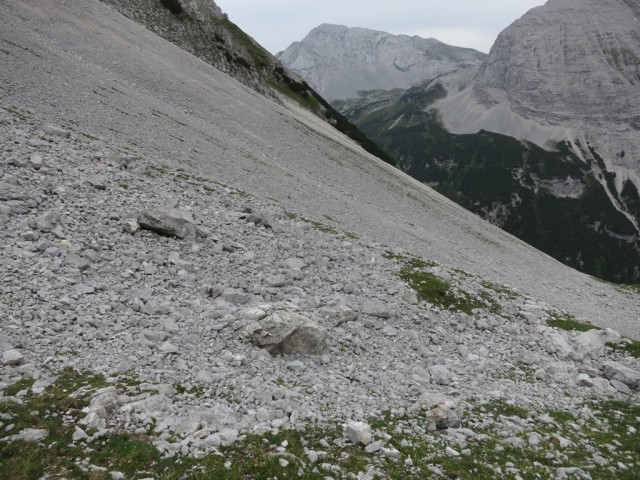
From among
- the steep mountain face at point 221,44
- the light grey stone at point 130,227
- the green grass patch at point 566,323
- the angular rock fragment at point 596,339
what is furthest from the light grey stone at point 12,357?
the steep mountain face at point 221,44

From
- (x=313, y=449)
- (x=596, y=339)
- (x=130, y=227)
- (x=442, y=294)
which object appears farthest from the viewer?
(x=442, y=294)

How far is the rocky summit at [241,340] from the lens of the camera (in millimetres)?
10344

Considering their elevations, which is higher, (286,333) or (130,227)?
(286,333)

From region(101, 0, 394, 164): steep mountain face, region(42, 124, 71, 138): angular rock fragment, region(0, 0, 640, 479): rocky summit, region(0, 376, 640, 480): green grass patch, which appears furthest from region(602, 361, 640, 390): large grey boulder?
region(101, 0, 394, 164): steep mountain face

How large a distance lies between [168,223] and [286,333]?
8.78m

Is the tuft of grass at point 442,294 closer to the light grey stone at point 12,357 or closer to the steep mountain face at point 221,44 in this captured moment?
the light grey stone at point 12,357

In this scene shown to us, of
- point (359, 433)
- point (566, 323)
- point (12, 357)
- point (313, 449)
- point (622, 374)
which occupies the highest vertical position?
point (566, 323)

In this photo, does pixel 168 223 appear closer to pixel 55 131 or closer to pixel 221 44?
pixel 55 131

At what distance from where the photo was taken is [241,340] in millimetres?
14945

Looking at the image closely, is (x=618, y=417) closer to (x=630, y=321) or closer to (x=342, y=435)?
(x=342, y=435)

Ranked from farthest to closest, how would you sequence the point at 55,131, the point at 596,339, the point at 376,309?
the point at 55,131, the point at 596,339, the point at 376,309

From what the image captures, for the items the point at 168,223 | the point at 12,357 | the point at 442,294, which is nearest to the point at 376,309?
the point at 442,294

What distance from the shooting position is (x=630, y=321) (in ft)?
117

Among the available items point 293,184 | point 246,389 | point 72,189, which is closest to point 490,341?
point 246,389
